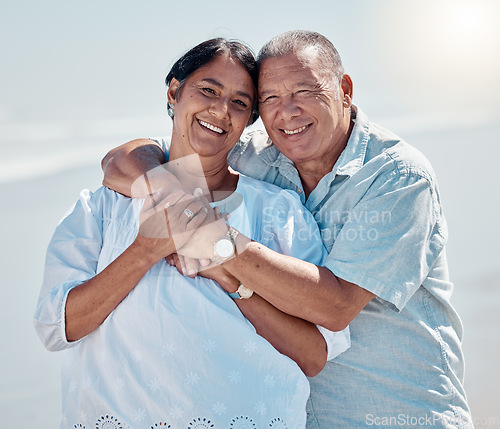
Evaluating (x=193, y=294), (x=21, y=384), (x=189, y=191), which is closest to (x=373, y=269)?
(x=193, y=294)

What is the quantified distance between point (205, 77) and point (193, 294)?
0.84 meters

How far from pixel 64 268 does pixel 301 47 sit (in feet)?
3.98

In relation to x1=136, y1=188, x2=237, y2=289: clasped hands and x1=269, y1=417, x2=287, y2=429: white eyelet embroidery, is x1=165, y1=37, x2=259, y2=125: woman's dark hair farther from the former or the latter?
x1=269, y1=417, x2=287, y2=429: white eyelet embroidery

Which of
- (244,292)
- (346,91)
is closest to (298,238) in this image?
(244,292)

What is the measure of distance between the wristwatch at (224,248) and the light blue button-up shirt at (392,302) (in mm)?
370

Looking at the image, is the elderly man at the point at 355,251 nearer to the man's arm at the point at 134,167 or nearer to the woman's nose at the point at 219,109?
the man's arm at the point at 134,167

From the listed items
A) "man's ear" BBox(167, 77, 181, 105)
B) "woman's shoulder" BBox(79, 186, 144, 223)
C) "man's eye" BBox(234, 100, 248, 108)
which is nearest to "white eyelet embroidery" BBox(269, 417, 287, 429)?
"woman's shoulder" BBox(79, 186, 144, 223)

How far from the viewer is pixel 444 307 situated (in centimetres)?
235

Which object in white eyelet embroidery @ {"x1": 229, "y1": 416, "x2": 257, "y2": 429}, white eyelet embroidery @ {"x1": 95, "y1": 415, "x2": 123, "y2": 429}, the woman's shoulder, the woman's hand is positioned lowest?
white eyelet embroidery @ {"x1": 95, "y1": 415, "x2": 123, "y2": 429}

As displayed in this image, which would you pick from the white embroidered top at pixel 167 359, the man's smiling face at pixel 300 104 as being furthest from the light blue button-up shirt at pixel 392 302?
the white embroidered top at pixel 167 359

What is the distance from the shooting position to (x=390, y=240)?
82.4 inches

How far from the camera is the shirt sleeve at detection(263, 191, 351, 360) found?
6.81ft

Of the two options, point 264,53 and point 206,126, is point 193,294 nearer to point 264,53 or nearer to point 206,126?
point 206,126

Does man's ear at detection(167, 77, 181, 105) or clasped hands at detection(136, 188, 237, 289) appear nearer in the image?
clasped hands at detection(136, 188, 237, 289)
